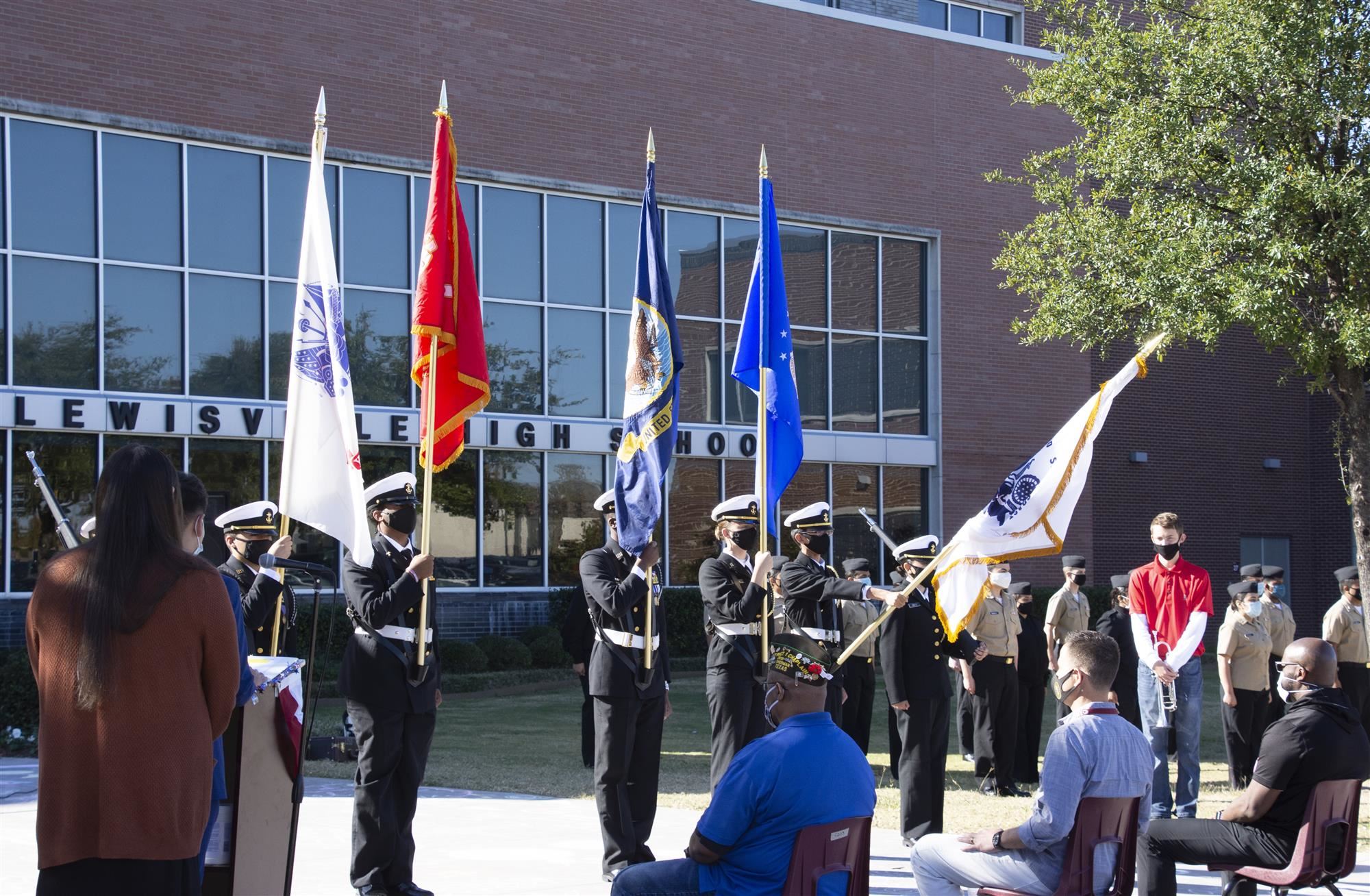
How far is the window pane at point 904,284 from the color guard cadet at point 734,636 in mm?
18637

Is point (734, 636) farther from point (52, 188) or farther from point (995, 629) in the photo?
point (52, 188)

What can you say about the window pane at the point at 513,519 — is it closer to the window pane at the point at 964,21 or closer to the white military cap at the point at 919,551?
the window pane at the point at 964,21

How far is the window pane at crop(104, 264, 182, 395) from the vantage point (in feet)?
66.0

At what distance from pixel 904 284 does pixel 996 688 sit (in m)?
16.3

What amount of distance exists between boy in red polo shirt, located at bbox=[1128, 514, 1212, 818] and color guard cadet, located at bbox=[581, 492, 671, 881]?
145 inches

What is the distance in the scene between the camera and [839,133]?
26.2m

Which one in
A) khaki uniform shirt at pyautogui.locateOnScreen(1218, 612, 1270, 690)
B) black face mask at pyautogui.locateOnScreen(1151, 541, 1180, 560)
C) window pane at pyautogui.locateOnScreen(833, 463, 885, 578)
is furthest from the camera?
window pane at pyautogui.locateOnScreen(833, 463, 885, 578)

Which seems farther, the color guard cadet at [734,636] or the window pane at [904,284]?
the window pane at [904,284]

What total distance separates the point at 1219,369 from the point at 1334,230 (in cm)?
1885

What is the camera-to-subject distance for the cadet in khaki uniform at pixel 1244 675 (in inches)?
450

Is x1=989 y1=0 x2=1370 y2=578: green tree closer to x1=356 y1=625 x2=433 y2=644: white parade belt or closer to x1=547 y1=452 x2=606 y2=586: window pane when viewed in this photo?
x1=547 y1=452 x2=606 y2=586: window pane

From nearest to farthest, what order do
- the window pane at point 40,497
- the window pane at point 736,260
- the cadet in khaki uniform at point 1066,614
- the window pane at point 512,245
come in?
1. the cadet in khaki uniform at point 1066,614
2. the window pane at point 40,497
3. the window pane at point 512,245
4. the window pane at point 736,260

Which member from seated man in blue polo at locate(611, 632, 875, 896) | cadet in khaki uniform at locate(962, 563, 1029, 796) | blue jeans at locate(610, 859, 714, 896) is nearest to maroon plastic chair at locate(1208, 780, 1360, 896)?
seated man in blue polo at locate(611, 632, 875, 896)

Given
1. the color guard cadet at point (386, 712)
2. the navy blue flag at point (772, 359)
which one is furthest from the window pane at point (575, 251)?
the color guard cadet at point (386, 712)
